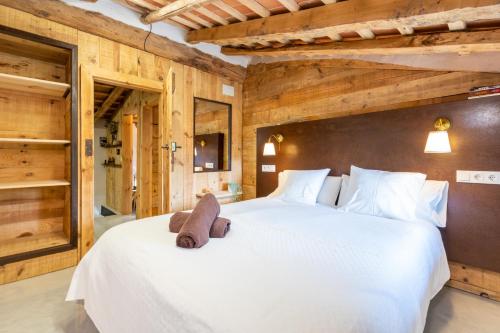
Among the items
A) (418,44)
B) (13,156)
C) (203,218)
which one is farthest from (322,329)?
(13,156)

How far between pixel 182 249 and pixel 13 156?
7.51 ft

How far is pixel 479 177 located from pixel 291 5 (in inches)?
79.2

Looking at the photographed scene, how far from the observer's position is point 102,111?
16.4 ft

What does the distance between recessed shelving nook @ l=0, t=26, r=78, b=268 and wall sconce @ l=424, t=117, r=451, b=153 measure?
10.1 feet

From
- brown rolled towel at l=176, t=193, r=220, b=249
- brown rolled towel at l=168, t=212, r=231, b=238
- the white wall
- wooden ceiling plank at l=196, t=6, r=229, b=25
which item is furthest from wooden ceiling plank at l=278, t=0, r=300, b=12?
the white wall

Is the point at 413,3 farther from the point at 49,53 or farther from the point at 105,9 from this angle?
the point at 49,53

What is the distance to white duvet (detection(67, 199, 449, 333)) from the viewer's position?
2.52 feet

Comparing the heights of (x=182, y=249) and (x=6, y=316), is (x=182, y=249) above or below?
above

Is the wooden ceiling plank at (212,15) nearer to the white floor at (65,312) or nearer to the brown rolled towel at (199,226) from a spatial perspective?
the brown rolled towel at (199,226)

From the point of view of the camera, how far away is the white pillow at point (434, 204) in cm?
201

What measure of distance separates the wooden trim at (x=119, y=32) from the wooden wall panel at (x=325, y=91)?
2.22 feet

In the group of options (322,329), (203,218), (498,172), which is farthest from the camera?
(498,172)

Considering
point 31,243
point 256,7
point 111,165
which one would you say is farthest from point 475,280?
point 111,165

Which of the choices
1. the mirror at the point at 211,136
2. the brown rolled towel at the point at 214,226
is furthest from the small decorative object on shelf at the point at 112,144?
the brown rolled towel at the point at 214,226
